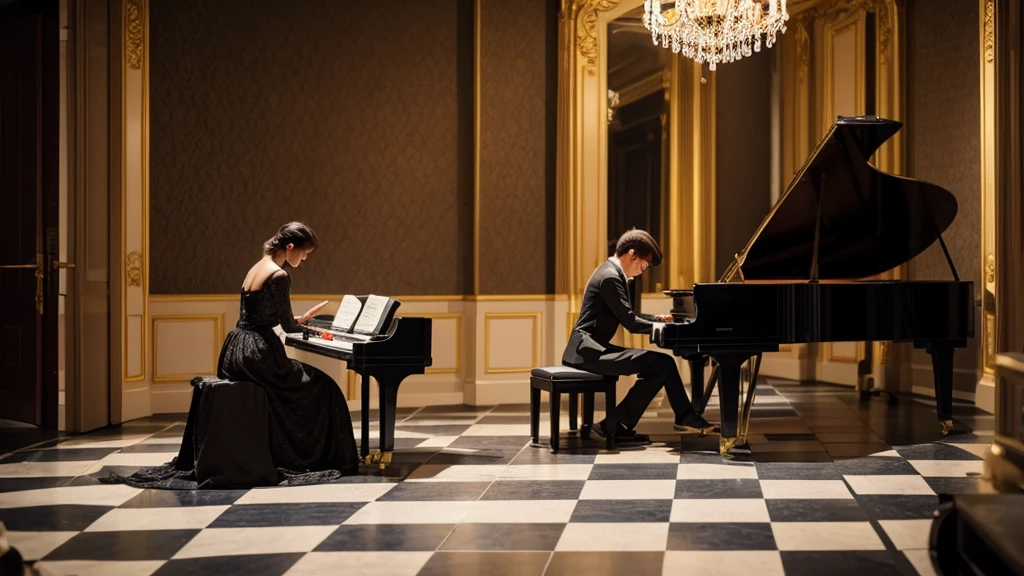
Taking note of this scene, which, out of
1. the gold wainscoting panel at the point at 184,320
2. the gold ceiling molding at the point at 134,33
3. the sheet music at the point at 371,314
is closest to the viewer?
the sheet music at the point at 371,314

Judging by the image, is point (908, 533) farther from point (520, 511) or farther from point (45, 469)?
point (45, 469)

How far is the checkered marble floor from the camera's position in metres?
3.33

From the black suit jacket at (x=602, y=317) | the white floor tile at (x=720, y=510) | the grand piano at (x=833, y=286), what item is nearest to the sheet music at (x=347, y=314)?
the black suit jacket at (x=602, y=317)

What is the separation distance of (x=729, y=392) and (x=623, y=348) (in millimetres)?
612

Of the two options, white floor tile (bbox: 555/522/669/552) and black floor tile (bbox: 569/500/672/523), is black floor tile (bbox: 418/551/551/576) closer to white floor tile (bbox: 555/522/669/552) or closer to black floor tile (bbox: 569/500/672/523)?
white floor tile (bbox: 555/522/669/552)

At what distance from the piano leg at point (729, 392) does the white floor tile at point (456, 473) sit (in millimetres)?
1128

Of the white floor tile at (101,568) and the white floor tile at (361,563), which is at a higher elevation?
the white floor tile at (361,563)

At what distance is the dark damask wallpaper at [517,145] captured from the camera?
24.8 feet

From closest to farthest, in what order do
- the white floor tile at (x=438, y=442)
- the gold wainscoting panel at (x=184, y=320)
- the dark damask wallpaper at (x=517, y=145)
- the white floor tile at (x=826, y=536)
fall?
the white floor tile at (x=826, y=536) < the white floor tile at (x=438, y=442) < the gold wainscoting panel at (x=184, y=320) < the dark damask wallpaper at (x=517, y=145)

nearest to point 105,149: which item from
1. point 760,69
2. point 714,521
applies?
point 714,521

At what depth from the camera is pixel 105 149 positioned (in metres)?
6.35

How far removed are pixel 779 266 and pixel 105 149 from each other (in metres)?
3.97

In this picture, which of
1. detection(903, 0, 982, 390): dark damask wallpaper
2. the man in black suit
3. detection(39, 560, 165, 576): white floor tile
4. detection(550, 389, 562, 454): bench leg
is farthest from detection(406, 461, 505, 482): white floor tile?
detection(903, 0, 982, 390): dark damask wallpaper

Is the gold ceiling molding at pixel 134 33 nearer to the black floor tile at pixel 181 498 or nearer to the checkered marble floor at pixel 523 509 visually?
the checkered marble floor at pixel 523 509
